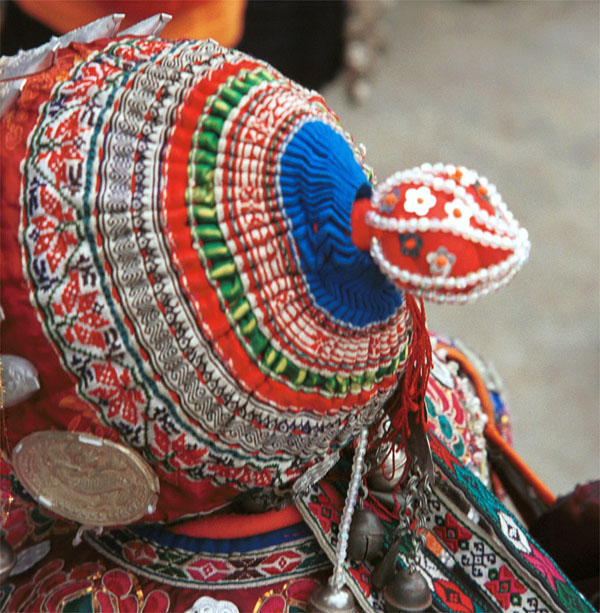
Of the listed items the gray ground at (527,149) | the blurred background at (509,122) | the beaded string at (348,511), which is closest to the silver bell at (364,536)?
the beaded string at (348,511)

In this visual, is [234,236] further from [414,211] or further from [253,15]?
[253,15]

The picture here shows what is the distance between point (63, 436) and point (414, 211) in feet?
1.09

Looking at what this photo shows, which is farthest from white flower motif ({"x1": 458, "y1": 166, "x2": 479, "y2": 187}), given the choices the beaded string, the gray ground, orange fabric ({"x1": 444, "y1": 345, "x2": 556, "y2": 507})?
the gray ground

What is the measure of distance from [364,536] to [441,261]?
1.13 feet

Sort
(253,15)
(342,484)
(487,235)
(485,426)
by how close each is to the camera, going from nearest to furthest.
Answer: (487,235) < (342,484) < (485,426) < (253,15)

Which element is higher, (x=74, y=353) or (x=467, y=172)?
(x=467, y=172)

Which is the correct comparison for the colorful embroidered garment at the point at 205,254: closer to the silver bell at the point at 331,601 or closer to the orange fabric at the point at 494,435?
the silver bell at the point at 331,601

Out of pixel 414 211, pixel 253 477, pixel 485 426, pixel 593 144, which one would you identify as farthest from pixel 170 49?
pixel 593 144

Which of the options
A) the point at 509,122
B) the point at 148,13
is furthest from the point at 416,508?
the point at 509,122

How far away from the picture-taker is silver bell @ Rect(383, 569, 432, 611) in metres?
0.83

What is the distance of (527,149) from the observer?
3213 mm

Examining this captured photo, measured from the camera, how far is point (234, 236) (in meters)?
0.65

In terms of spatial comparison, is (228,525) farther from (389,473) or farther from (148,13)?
(148,13)

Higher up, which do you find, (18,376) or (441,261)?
(441,261)
